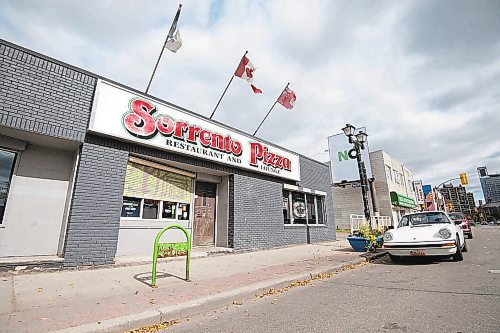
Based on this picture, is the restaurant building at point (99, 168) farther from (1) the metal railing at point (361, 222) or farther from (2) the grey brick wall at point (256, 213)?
(1) the metal railing at point (361, 222)

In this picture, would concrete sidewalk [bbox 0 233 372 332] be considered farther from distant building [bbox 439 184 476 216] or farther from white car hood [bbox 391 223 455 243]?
distant building [bbox 439 184 476 216]

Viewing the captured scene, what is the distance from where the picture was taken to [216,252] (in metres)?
9.22

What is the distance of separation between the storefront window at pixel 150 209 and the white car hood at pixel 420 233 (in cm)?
748

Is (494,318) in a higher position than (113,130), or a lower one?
lower

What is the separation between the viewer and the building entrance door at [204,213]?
33.5ft

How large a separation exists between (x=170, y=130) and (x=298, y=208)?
8.45 m

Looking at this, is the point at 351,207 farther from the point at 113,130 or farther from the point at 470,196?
the point at 470,196

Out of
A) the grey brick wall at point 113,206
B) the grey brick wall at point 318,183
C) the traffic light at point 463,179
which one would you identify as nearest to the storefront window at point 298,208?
the grey brick wall at point 318,183

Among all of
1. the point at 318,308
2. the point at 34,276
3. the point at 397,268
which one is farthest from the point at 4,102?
the point at 397,268

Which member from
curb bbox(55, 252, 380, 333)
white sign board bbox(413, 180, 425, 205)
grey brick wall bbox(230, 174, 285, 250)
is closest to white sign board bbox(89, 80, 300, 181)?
grey brick wall bbox(230, 174, 285, 250)

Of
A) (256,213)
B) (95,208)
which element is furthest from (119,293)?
(256,213)

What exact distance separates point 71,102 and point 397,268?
974 centimetres

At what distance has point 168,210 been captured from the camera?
9109 mm

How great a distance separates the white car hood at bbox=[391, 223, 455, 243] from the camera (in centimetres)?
698
